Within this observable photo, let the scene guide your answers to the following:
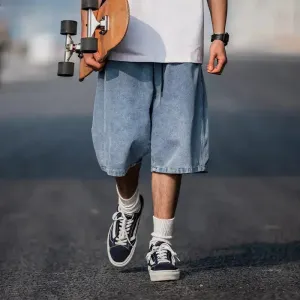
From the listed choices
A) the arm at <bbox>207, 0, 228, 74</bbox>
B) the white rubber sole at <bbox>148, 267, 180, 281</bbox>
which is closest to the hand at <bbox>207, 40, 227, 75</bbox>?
the arm at <bbox>207, 0, 228, 74</bbox>

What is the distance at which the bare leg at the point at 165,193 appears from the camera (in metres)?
3.34

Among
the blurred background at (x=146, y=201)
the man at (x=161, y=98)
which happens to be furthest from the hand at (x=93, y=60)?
the blurred background at (x=146, y=201)

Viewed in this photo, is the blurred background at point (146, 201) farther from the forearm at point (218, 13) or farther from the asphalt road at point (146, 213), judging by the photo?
the forearm at point (218, 13)

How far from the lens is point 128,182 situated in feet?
11.6

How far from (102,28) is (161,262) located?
78 cm

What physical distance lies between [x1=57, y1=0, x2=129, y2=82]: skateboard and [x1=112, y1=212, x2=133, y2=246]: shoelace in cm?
57

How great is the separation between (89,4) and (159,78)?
1.10 feet

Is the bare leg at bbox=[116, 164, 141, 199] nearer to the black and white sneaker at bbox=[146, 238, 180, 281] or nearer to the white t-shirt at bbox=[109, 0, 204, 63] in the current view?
the black and white sneaker at bbox=[146, 238, 180, 281]

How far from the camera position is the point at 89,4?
10.6 ft

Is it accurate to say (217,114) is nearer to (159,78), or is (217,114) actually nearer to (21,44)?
(21,44)

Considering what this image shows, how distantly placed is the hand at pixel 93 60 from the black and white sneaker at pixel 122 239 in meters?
0.59

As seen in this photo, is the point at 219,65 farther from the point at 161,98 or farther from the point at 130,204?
the point at 130,204

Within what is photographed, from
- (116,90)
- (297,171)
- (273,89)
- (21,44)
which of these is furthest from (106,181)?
(21,44)

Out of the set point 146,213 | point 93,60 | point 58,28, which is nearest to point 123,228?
point 93,60
